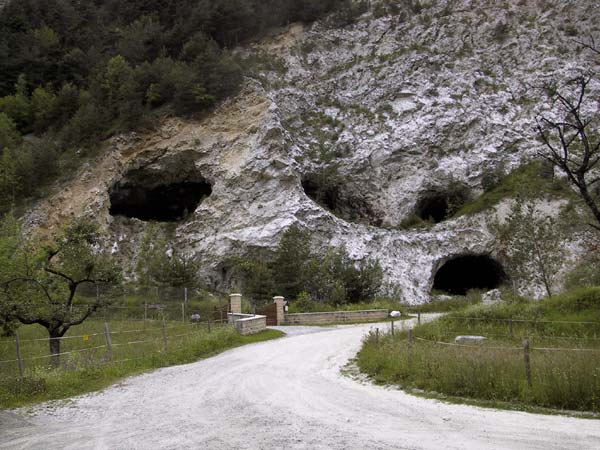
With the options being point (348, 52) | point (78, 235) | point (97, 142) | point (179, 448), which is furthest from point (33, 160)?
point (179, 448)

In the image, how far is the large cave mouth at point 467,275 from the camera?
34.5 meters

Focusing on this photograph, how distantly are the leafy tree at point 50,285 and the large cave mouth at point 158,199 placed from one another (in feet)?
59.4

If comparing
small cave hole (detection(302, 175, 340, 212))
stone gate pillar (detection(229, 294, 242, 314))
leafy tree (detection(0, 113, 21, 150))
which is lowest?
stone gate pillar (detection(229, 294, 242, 314))

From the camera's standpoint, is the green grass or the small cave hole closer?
the green grass

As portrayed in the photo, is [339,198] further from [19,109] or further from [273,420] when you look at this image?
[273,420]

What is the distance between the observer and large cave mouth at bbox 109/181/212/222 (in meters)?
37.2

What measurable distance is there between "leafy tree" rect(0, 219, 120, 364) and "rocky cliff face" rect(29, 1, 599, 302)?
1390 centimetres

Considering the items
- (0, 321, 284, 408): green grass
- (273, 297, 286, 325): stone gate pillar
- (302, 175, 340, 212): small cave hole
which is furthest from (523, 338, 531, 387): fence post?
(302, 175, 340, 212): small cave hole

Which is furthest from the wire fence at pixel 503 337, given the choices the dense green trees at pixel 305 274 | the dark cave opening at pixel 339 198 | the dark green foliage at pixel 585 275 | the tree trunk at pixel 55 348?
the dark cave opening at pixel 339 198

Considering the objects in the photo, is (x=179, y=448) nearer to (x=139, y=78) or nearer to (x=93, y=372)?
(x=93, y=372)

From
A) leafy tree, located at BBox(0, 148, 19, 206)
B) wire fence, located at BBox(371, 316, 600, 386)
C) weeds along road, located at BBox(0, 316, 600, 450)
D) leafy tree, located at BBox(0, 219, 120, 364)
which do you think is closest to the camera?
weeds along road, located at BBox(0, 316, 600, 450)

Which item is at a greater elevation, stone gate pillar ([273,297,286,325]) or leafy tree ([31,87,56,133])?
leafy tree ([31,87,56,133])

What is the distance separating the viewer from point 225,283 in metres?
31.5

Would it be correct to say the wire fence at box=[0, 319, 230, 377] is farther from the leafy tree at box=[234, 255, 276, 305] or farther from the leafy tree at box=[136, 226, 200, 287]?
the leafy tree at box=[234, 255, 276, 305]
